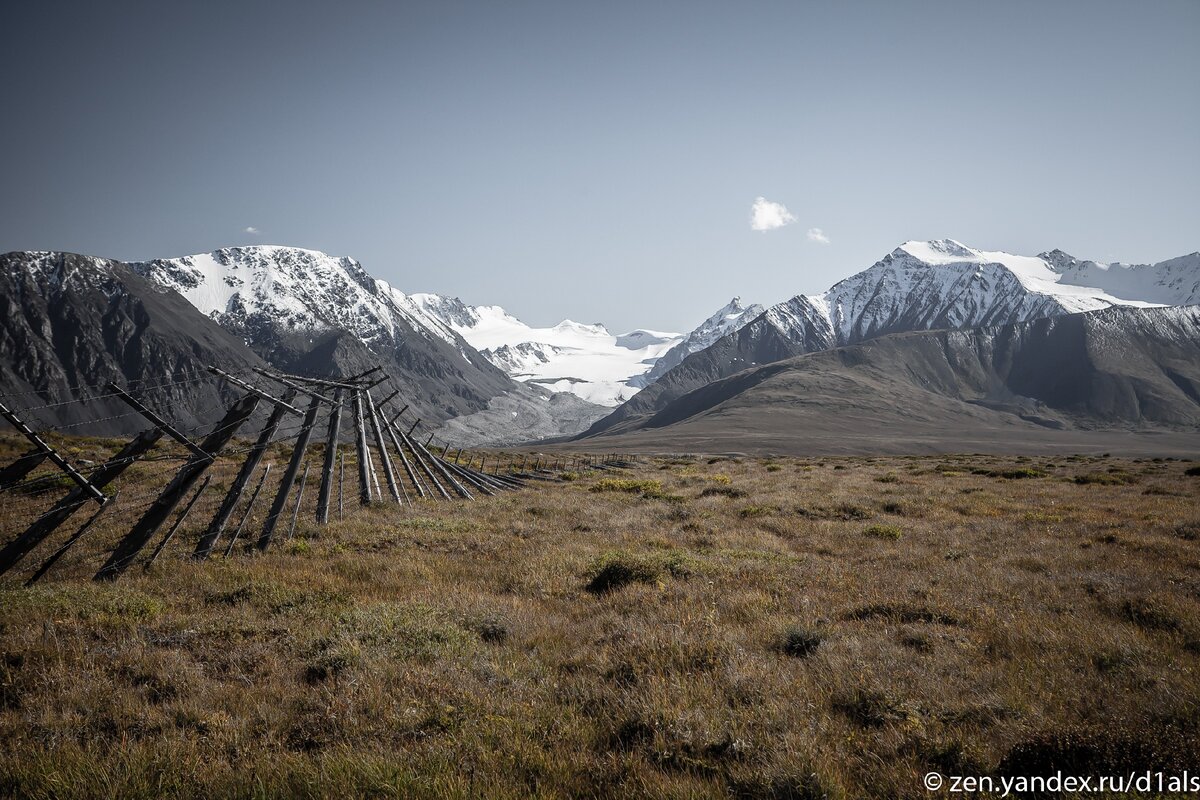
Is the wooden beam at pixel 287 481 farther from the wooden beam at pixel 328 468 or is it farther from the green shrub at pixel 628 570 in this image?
the green shrub at pixel 628 570

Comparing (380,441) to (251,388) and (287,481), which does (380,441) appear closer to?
(287,481)

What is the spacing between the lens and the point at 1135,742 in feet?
14.5

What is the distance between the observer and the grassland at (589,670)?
4.40 m

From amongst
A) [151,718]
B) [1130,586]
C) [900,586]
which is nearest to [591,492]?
[900,586]

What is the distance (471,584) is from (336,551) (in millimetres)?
4122

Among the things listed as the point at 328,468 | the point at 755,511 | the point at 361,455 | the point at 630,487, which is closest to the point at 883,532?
the point at 755,511

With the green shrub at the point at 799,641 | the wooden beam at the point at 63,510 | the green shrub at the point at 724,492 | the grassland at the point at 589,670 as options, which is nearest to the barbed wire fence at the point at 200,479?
the wooden beam at the point at 63,510

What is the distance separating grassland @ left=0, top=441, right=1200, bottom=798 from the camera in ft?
14.4

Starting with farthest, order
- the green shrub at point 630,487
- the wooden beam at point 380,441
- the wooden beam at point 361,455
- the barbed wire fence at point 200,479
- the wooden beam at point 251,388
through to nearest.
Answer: the green shrub at point 630,487 < the wooden beam at point 380,441 < the wooden beam at point 361,455 < the wooden beam at point 251,388 < the barbed wire fence at point 200,479

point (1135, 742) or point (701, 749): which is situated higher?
point (1135, 742)

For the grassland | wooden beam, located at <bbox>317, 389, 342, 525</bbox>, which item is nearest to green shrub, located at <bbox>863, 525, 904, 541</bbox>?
the grassland

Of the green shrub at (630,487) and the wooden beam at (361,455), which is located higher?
the wooden beam at (361,455)

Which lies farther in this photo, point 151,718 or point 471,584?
point 471,584

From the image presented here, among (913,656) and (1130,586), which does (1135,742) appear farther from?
(1130,586)
